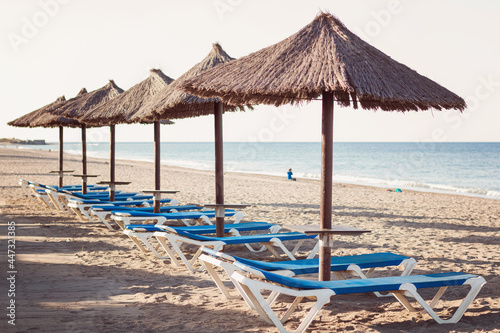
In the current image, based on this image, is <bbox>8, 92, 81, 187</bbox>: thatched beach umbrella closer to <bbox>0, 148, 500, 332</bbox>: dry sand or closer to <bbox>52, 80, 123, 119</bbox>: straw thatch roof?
<bbox>52, 80, 123, 119</bbox>: straw thatch roof

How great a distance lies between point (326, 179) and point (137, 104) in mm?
4706

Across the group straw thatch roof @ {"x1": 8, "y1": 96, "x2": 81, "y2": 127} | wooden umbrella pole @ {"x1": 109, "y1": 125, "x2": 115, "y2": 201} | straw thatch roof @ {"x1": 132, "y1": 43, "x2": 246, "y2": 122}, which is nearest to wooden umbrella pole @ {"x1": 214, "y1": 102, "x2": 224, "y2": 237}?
straw thatch roof @ {"x1": 132, "y1": 43, "x2": 246, "y2": 122}

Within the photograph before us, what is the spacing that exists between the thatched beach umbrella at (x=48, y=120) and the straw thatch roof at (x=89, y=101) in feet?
3.64

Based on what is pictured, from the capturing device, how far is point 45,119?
37.4 feet

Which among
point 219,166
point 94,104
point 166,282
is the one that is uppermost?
point 94,104

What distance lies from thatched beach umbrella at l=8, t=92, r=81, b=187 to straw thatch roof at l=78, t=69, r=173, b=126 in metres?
3.15

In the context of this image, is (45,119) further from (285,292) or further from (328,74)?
(285,292)

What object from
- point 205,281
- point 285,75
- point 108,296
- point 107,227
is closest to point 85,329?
point 108,296

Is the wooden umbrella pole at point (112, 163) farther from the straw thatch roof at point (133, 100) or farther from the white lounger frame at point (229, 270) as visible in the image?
the white lounger frame at point (229, 270)

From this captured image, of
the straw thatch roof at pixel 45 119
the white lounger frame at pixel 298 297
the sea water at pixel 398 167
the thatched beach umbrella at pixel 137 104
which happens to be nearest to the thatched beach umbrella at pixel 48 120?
the straw thatch roof at pixel 45 119

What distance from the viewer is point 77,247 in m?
6.40

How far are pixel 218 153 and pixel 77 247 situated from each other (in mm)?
2348

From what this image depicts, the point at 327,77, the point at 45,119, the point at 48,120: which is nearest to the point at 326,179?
the point at 327,77

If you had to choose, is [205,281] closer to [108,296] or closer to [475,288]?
[108,296]
